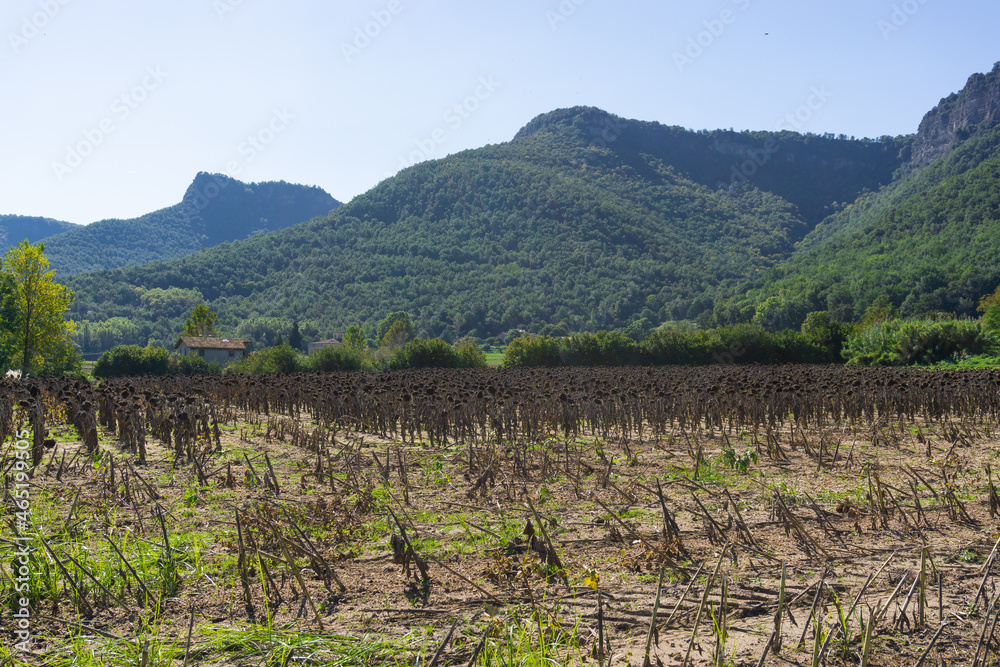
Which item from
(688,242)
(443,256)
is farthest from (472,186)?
(688,242)

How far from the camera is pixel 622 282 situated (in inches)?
5266

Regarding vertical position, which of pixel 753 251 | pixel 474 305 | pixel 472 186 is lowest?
pixel 474 305

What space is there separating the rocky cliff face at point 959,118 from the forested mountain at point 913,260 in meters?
28.3

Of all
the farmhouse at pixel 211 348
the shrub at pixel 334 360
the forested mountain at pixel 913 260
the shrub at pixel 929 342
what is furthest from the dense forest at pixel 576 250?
the shrub at pixel 334 360

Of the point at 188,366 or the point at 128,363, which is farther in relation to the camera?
the point at 188,366

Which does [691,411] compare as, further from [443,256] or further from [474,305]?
[443,256]

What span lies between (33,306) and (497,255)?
11445 centimetres

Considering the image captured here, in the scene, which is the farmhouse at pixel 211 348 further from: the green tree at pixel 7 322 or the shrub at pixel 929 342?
the shrub at pixel 929 342

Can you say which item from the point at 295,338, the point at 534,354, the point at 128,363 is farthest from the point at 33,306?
the point at 295,338

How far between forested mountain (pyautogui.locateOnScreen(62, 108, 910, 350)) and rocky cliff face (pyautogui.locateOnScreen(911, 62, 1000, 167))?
92.0 feet

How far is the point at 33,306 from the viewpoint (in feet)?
115

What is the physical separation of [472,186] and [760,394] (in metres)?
143

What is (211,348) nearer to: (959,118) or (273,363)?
(273,363)

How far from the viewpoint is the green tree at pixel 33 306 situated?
3503cm
